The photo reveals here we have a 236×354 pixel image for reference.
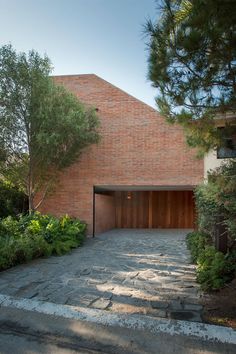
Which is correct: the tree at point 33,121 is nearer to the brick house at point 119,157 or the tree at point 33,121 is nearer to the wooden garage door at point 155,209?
the brick house at point 119,157

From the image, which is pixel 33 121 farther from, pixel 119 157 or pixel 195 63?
pixel 195 63

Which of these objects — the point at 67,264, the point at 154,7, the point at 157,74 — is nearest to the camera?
the point at 154,7

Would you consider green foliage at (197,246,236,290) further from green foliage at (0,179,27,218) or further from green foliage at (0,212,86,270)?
green foliage at (0,179,27,218)

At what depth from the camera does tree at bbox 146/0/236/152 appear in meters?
3.96

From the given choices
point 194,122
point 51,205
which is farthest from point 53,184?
point 194,122

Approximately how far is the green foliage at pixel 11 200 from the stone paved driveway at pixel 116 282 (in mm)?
5498

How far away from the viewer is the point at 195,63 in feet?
15.1

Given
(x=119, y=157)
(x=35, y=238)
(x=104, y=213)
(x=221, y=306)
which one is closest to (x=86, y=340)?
(x=221, y=306)

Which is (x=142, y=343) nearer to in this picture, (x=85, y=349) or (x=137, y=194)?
(x=85, y=349)

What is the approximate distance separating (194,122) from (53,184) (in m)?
8.26

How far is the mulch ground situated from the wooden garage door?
12.0m

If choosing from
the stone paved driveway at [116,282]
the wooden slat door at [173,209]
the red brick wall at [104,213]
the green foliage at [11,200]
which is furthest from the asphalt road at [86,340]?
the wooden slat door at [173,209]

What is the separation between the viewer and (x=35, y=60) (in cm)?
1052

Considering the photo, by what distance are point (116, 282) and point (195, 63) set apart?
4340mm
